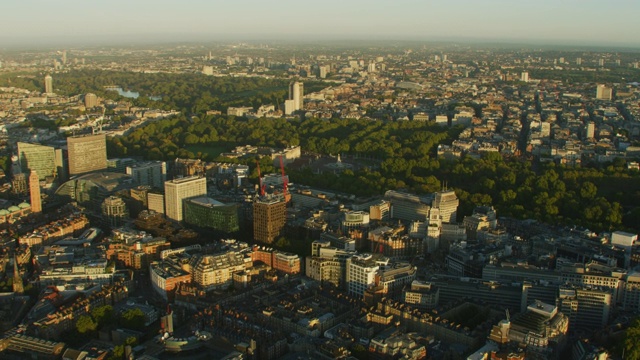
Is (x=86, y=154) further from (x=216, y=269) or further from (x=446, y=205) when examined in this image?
(x=446, y=205)

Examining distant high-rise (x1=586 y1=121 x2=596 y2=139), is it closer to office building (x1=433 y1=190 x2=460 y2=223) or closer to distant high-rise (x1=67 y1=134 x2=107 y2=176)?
office building (x1=433 y1=190 x2=460 y2=223)

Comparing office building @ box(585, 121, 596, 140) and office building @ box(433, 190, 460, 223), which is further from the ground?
office building @ box(585, 121, 596, 140)

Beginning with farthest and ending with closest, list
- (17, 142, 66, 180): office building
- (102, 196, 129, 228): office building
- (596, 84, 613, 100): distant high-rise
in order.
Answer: (596, 84, 613, 100): distant high-rise → (17, 142, 66, 180): office building → (102, 196, 129, 228): office building

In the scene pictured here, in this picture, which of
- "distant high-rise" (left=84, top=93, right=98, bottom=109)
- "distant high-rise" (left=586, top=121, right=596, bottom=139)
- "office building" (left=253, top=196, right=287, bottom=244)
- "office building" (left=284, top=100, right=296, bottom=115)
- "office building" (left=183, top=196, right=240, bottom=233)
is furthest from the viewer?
"distant high-rise" (left=84, top=93, right=98, bottom=109)

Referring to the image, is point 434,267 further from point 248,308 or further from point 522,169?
point 522,169

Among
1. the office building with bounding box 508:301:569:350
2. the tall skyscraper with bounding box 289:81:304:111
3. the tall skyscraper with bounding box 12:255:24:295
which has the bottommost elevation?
the tall skyscraper with bounding box 12:255:24:295

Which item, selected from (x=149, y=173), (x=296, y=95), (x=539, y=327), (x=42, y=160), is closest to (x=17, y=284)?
(x=149, y=173)

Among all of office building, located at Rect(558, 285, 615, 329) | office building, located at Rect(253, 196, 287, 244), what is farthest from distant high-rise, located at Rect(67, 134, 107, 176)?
office building, located at Rect(558, 285, 615, 329)

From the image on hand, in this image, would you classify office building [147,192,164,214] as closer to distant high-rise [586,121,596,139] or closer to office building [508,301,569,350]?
office building [508,301,569,350]

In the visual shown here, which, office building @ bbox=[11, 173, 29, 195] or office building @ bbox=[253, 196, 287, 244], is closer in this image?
office building @ bbox=[253, 196, 287, 244]
